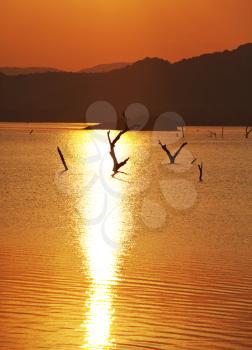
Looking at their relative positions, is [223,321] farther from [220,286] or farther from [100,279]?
[100,279]

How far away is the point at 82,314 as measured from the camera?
979 cm

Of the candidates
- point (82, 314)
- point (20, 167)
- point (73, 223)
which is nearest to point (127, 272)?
point (82, 314)

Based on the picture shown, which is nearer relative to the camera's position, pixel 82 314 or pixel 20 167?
pixel 82 314

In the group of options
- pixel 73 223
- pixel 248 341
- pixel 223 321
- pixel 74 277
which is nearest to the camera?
pixel 248 341

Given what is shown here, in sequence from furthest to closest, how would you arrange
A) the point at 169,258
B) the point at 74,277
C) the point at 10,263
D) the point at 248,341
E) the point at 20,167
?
1. the point at 20,167
2. the point at 169,258
3. the point at 10,263
4. the point at 74,277
5. the point at 248,341

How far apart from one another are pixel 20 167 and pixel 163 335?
46158 mm

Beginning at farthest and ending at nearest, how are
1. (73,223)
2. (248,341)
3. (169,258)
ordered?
(73,223)
(169,258)
(248,341)

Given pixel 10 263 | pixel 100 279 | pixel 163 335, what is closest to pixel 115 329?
pixel 163 335

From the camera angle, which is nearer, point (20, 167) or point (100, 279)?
point (100, 279)

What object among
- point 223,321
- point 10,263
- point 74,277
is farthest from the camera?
point 10,263

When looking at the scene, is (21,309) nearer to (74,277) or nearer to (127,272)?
(74,277)

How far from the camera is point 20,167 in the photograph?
54.4 m

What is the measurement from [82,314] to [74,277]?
2.62 metres

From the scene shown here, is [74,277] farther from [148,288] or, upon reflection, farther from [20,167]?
[20,167]
